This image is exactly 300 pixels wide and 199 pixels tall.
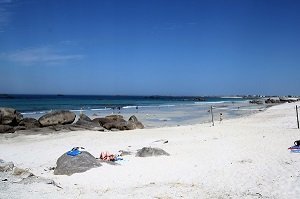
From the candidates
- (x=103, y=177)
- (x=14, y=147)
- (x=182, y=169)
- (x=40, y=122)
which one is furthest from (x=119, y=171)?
(x=40, y=122)

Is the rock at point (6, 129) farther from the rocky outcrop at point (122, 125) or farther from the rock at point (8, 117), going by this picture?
the rocky outcrop at point (122, 125)

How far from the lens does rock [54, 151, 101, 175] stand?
35.2 ft

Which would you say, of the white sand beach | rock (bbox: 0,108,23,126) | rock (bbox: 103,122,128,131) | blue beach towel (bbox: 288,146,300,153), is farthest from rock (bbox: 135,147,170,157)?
rock (bbox: 0,108,23,126)

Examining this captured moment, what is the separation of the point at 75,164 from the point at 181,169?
10.7ft

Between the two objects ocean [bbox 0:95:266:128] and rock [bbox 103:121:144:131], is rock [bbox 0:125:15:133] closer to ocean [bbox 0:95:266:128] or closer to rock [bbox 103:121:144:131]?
rock [bbox 103:121:144:131]

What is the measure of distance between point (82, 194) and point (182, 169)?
3963mm

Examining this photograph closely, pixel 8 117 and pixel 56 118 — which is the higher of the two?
pixel 8 117

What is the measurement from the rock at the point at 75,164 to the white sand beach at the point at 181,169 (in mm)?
236

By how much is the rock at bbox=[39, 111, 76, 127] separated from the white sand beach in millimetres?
5907

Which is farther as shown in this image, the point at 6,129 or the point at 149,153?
the point at 6,129

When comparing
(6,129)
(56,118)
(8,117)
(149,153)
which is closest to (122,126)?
(56,118)

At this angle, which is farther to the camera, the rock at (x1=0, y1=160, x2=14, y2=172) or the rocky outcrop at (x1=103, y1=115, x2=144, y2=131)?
the rocky outcrop at (x1=103, y1=115, x2=144, y2=131)

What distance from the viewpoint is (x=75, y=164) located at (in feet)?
35.8

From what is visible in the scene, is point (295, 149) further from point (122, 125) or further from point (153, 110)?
point (153, 110)
